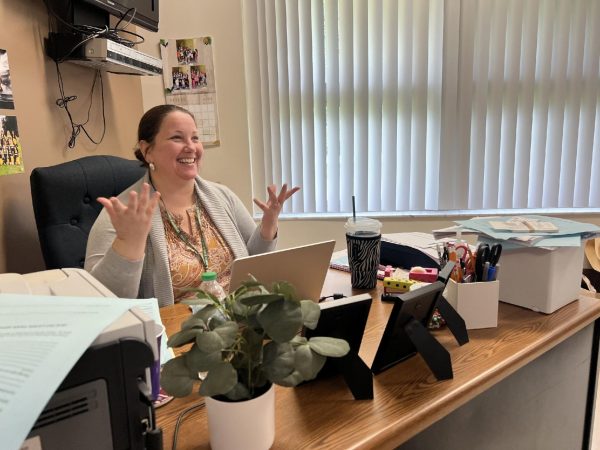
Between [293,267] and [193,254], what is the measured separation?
0.67 metres

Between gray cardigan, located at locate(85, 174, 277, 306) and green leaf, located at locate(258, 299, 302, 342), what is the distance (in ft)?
2.49

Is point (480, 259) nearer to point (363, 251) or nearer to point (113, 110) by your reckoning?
point (363, 251)

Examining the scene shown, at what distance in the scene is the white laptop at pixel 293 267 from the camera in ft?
3.48

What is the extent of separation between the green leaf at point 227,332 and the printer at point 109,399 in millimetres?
89

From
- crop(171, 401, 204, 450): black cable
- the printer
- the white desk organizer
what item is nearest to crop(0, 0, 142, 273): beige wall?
crop(171, 401, 204, 450): black cable

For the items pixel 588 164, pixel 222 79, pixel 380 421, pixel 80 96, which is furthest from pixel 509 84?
pixel 380 421

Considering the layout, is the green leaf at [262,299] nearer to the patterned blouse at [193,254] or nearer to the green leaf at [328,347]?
the green leaf at [328,347]

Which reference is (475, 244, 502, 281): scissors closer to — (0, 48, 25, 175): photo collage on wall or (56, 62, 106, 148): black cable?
(0, 48, 25, 175): photo collage on wall

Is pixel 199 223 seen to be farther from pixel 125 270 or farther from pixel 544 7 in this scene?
pixel 544 7

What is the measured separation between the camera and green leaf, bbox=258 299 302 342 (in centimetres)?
64

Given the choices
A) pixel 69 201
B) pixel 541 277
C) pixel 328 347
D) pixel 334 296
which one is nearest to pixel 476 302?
pixel 541 277

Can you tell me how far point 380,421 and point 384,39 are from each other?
2.53m

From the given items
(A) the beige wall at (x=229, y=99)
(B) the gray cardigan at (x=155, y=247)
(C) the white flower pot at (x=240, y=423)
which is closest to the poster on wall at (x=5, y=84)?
(B) the gray cardigan at (x=155, y=247)

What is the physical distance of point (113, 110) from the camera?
2486 mm
